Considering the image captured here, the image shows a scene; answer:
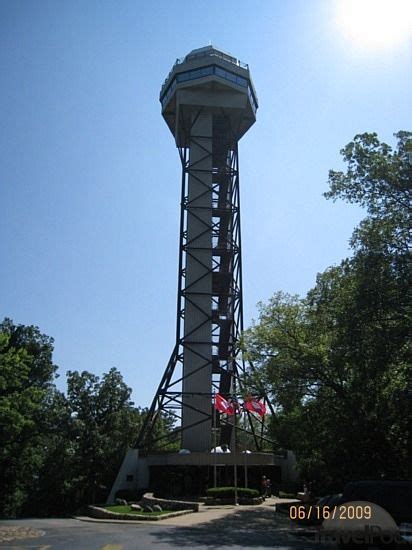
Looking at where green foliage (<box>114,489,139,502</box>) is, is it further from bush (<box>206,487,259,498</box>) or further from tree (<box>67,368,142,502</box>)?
tree (<box>67,368,142,502</box>)

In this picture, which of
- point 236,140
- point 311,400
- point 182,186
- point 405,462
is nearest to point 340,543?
point 405,462

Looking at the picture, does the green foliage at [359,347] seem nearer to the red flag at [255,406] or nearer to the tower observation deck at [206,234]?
the red flag at [255,406]

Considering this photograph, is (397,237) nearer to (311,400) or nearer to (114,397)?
(311,400)

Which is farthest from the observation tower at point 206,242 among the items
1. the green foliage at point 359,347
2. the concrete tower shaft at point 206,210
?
the green foliage at point 359,347

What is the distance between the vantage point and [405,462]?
21906mm

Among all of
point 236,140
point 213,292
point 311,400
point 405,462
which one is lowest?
point 405,462

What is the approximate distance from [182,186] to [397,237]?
28.1 metres

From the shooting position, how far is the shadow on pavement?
1374 centimetres

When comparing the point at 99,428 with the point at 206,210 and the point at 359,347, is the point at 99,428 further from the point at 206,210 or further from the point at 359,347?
the point at 359,347

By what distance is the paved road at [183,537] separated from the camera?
42.9 feet

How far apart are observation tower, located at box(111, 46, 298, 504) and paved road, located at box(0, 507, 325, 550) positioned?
18068 mm

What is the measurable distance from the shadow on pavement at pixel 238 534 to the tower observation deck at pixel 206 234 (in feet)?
62.6

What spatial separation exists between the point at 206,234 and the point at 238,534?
100 ft

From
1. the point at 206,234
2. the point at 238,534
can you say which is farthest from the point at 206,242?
the point at 238,534
